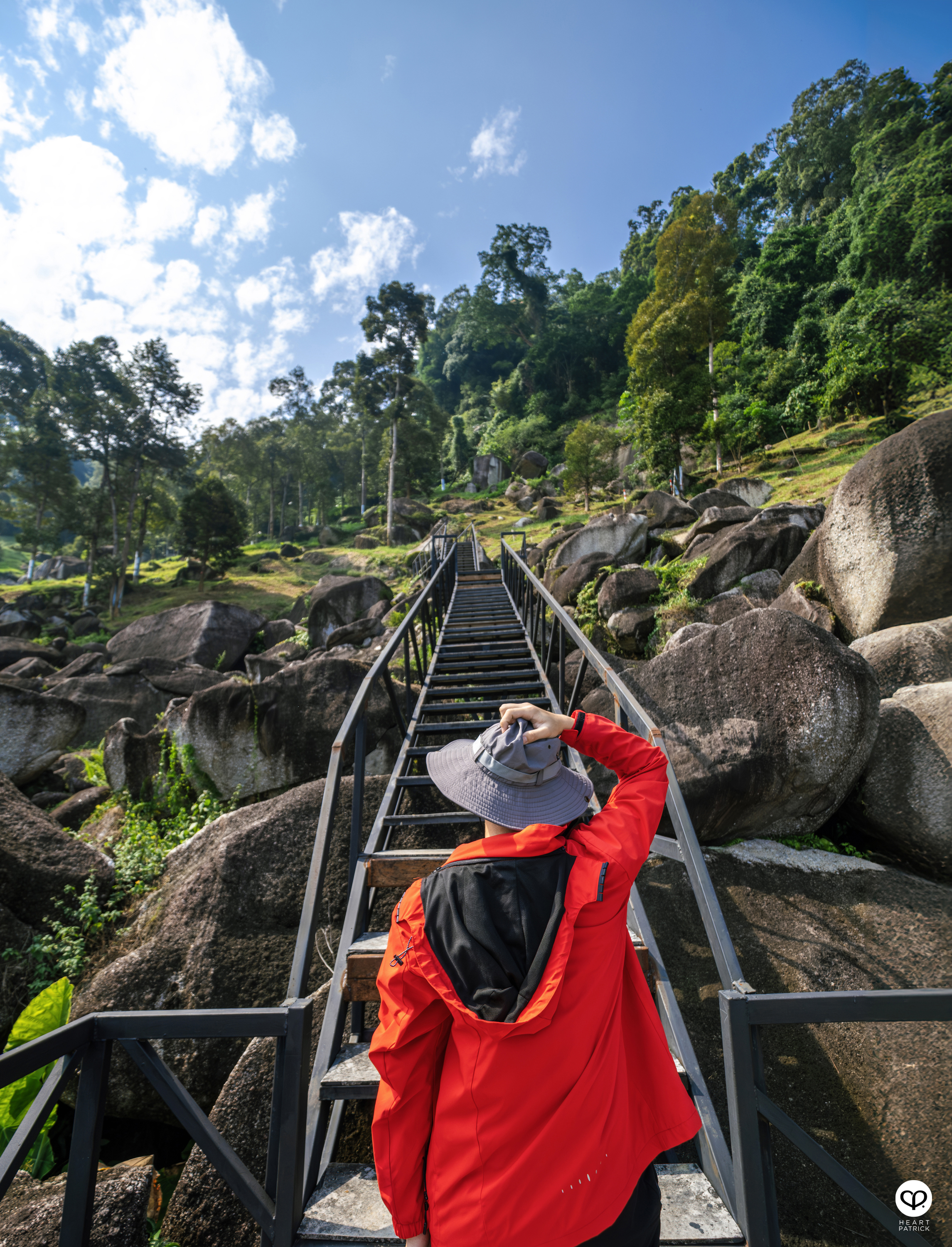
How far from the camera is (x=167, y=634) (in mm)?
16844

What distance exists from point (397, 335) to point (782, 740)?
34263 millimetres

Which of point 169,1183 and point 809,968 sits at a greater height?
point 809,968

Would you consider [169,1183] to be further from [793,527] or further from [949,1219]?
[793,527]

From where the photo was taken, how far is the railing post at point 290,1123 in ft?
5.13

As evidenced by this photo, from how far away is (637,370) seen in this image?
872 inches

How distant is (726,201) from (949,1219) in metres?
37.2

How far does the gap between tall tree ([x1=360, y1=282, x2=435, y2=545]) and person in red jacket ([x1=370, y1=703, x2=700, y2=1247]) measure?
31555mm

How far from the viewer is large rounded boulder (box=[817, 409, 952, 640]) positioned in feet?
17.0

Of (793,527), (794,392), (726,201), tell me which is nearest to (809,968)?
(793,527)

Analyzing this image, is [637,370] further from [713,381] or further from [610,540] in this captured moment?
[610,540]

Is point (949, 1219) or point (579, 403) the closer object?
point (949, 1219)

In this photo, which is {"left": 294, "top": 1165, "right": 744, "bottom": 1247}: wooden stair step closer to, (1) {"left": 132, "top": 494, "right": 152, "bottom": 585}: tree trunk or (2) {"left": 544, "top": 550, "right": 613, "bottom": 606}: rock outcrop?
(2) {"left": 544, "top": 550, "right": 613, "bottom": 606}: rock outcrop

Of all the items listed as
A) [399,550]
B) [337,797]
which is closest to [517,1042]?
[337,797]

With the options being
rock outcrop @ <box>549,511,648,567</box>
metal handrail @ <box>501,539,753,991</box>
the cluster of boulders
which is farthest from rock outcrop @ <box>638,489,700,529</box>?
metal handrail @ <box>501,539,753,991</box>
